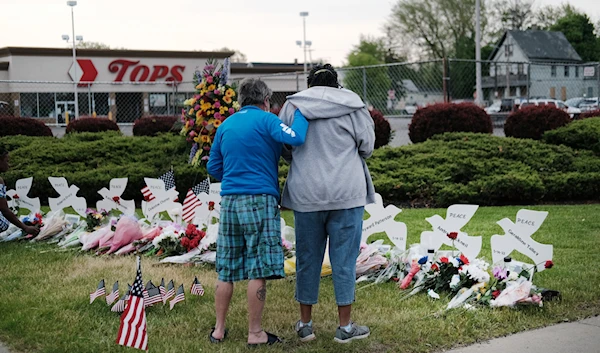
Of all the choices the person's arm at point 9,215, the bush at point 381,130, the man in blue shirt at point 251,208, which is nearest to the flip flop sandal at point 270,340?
the man in blue shirt at point 251,208

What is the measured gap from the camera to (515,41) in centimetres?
6006

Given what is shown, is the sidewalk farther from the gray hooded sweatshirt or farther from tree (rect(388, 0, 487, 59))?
tree (rect(388, 0, 487, 59))

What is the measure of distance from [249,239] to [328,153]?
0.77m

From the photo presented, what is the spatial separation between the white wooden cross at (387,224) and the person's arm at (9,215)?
4.27m

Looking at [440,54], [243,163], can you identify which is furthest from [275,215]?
[440,54]

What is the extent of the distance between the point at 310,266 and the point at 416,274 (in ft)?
5.25

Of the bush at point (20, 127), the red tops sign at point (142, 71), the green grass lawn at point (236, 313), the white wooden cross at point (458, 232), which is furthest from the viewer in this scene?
the red tops sign at point (142, 71)

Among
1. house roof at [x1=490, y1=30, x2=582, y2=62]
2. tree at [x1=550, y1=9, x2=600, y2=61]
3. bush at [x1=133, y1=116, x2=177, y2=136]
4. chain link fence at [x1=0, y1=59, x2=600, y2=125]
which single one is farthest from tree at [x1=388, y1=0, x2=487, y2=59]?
bush at [x1=133, y1=116, x2=177, y2=136]

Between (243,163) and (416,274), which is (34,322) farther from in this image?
(416,274)

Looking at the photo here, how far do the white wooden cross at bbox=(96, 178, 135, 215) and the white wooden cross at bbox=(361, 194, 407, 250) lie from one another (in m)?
3.32

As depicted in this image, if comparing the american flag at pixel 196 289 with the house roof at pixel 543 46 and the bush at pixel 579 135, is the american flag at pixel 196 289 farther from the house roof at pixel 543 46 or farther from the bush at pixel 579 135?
the house roof at pixel 543 46

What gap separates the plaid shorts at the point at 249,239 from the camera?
4645 millimetres

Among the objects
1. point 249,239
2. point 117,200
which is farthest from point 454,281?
point 117,200

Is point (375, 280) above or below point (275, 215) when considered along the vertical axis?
below
